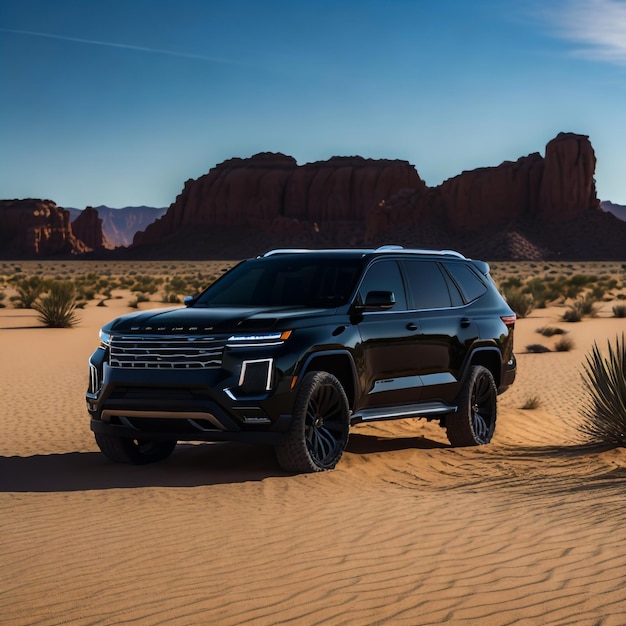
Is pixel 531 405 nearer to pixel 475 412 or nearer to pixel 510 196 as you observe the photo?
pixel 475 412

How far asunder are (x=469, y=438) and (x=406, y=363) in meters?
1.58

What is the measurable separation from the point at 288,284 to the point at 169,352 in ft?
5.61

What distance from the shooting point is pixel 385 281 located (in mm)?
9898

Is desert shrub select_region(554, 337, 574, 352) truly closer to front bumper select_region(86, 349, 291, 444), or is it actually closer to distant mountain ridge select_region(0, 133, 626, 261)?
front bumper select_region(86, 349, 291, 444)

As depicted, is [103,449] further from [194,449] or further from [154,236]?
[154,236]

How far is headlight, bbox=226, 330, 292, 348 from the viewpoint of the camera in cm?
847

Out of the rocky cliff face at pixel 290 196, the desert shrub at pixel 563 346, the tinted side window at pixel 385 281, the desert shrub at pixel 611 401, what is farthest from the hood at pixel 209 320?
the rocky cliff face at pixel 290 196

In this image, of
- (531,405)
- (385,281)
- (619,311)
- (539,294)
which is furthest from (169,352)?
(539,294)

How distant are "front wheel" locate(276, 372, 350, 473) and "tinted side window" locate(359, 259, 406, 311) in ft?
3.57

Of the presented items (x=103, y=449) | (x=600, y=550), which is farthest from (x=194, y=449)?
(x=600, y=550)

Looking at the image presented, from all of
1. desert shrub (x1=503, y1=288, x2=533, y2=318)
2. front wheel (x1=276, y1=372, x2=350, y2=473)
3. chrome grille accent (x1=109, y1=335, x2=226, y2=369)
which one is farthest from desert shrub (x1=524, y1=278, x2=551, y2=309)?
chrome grille accent (x1=109, y1=335, x2=226, y2=369)

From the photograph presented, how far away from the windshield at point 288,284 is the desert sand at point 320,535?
4.97ft

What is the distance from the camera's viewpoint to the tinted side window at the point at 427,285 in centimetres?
1023

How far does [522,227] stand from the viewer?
436 feet
